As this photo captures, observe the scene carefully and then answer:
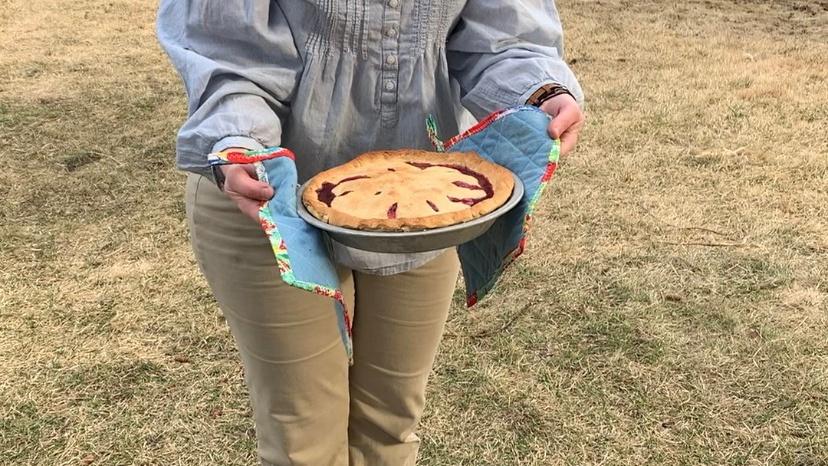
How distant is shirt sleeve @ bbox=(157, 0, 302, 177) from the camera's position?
52.9 inches

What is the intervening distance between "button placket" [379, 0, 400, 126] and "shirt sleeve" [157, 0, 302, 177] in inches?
6.4

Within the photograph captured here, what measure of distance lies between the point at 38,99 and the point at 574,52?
13.4 feet

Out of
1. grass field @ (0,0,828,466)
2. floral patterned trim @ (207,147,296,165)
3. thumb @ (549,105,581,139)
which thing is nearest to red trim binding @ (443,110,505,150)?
thumb @ (549,105,581,139)

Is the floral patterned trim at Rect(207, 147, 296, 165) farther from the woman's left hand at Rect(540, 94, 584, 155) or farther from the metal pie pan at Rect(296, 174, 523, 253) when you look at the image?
the woman's left hand at Rect(540, 94, 584, 155)

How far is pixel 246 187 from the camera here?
1.27m

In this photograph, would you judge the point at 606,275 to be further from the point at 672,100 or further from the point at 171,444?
the point at 672,100

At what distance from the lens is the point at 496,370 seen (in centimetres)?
281

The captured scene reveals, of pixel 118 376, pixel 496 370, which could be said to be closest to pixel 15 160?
pixel 118 376

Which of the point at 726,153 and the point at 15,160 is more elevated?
the point at 726,153

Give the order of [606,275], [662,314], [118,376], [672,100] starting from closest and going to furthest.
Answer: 1. [118,376]
2. [662,314]
3. [606,275]
4. [672,100]

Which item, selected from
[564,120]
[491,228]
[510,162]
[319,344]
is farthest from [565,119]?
[319,344]

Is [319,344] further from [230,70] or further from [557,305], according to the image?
[557,305]

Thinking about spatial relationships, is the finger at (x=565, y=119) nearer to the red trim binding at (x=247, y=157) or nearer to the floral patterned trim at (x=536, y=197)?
the floral patterned trim at (x=536, y=197)

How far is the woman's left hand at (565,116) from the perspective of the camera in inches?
56.1
